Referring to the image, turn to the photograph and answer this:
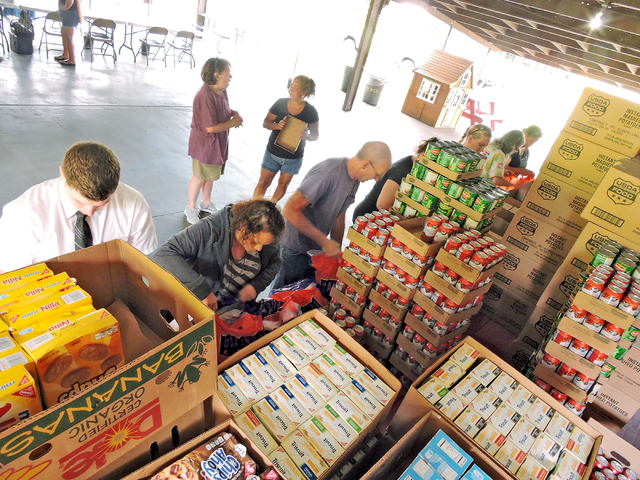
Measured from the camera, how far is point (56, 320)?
115cm

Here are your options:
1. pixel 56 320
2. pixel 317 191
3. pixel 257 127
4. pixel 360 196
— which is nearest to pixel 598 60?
pixel 360 196

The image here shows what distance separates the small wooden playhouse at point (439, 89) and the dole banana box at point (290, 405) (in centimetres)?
1141

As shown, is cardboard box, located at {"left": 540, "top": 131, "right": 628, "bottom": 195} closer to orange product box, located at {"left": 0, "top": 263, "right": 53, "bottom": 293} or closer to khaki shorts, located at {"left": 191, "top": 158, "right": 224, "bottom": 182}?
khaki shorts, located at {"left": 191, "top": 158, "right": 224, "bottom": 182}

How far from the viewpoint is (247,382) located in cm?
182

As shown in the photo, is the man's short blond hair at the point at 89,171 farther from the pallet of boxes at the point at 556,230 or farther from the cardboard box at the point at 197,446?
the pallet of boxes at the point at 556,230

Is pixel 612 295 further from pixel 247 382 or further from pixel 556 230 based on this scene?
pixel 247 382

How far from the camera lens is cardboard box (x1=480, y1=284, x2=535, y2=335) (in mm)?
3721

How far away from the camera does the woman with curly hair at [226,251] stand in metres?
2.21

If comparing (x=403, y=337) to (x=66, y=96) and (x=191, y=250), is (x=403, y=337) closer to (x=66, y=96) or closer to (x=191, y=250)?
(x=191, y=250)

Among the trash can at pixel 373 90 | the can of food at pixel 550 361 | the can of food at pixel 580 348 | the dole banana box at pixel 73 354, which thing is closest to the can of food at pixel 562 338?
the can of food at pixel 580 348

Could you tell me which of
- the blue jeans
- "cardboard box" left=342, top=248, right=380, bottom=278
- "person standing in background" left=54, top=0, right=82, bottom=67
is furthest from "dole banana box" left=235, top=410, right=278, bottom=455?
"person standing in background" left=54, top=0, right=82, bottom=67

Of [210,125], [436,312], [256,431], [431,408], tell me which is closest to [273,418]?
[256,431]

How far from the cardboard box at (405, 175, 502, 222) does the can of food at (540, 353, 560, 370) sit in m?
1.02

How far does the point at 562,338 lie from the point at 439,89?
413 inches
